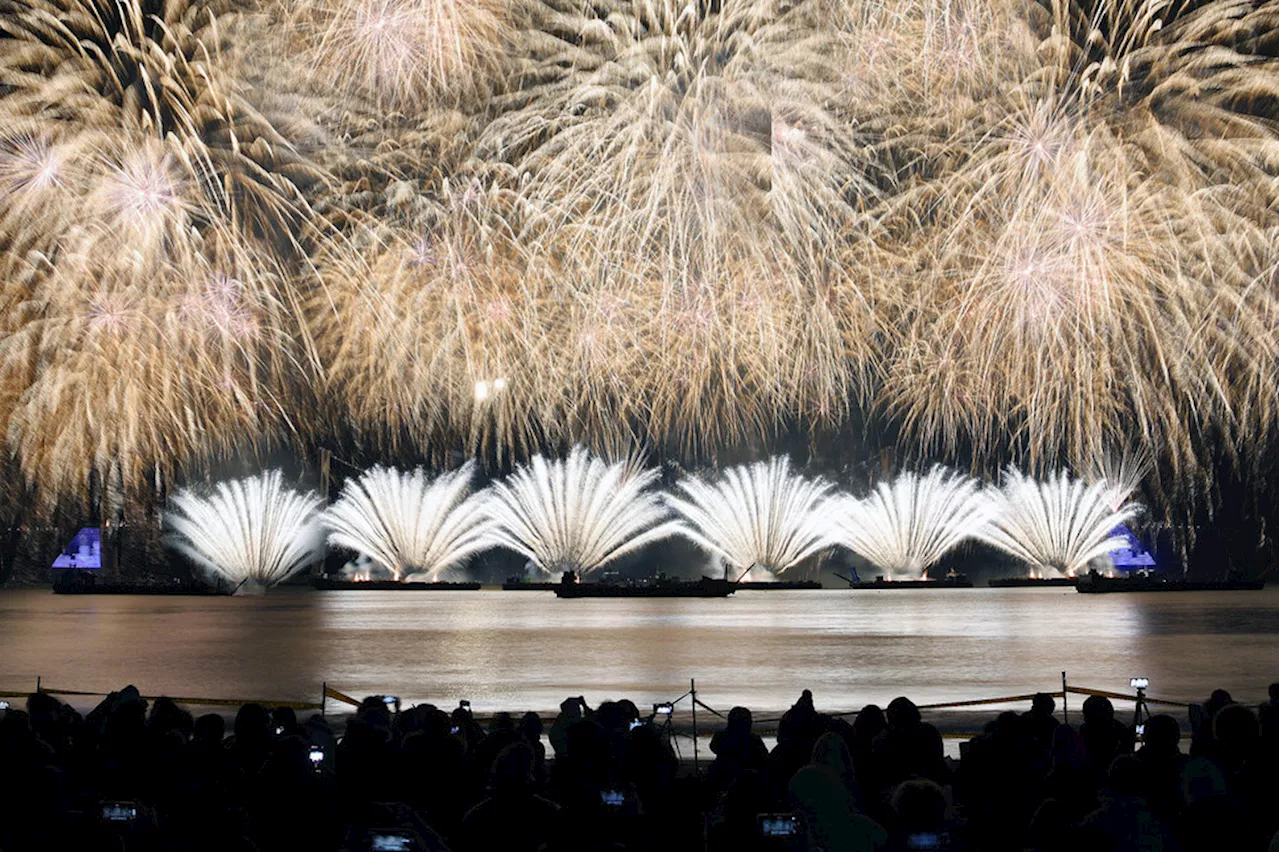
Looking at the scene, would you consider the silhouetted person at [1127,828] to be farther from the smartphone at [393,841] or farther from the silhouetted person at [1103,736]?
the smartphone at [393,841]

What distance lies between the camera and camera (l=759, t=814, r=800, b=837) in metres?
8.31

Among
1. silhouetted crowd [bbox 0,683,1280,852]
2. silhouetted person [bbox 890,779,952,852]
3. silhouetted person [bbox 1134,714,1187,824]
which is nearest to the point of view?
silhouetted person [bbox 890,779,952,852]

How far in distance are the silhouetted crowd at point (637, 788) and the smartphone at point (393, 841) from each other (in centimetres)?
1

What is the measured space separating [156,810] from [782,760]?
463cm

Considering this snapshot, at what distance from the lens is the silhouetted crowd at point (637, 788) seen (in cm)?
840

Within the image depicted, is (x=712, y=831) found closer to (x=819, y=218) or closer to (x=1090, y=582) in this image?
(x=819, y=218)

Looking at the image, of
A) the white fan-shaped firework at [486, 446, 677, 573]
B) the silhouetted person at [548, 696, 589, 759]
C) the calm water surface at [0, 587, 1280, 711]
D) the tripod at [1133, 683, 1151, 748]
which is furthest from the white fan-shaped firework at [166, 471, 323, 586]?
the silhouetted person at [548, 696, 589, 759]

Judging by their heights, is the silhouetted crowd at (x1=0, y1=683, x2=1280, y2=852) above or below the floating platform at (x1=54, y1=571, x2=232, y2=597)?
below

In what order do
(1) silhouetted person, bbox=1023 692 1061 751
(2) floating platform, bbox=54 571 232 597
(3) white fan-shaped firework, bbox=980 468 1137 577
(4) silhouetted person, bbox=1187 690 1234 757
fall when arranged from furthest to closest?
(2) floating platform, bbox=54 571 232 597, (3) white fan-shaped firework, bbox=980 468 1137 577, (1) silhouetted person, bbox=1023 692 1061 751, (4) silhouetted person, bbox=1187 690 1234 757

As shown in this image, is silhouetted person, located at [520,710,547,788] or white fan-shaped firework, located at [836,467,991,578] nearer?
silhouetted person, located at [520,710,547,788]

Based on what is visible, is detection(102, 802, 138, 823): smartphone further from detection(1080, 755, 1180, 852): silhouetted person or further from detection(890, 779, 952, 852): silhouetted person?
detection(1080, 755, 1180, 852): silhouetted person

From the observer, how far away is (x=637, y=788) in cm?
1034

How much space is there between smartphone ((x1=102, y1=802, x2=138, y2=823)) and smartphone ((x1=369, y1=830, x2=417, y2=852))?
154 centimetres

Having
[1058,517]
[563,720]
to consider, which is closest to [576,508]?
[1058,517]
